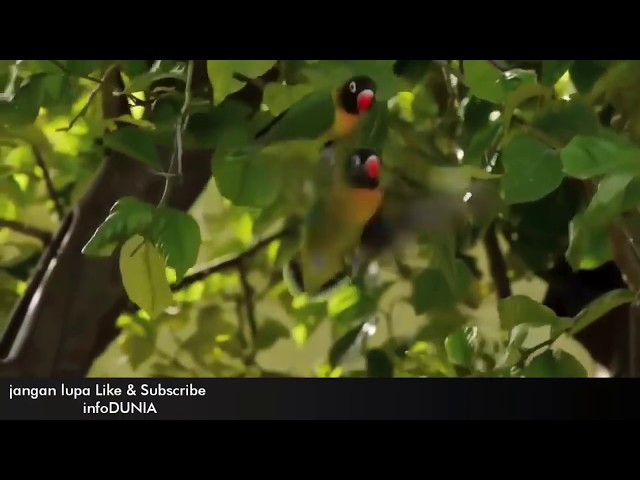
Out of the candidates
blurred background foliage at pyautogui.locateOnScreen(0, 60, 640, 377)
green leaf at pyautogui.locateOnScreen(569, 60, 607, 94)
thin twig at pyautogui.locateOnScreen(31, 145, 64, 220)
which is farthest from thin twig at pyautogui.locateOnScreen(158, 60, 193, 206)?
green leaf at pyautogui.locateOnScreen(569, 60, 607, 94)

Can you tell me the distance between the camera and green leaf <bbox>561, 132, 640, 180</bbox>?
0.62 metres

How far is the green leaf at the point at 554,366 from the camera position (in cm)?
69

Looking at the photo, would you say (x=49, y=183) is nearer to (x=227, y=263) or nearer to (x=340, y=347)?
(x=227, y=263)

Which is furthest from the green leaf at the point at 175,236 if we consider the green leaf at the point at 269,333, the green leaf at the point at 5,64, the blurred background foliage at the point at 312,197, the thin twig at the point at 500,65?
the thin twig at the point at 500,65

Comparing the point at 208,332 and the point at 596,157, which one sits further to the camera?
the point at 208,332

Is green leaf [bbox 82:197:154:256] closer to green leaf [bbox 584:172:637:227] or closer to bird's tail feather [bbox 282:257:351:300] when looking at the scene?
bird's tail feather [bbox 282:257:351:300]

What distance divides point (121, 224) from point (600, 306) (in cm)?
44

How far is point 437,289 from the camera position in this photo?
2.30 feet

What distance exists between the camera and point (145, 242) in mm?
646

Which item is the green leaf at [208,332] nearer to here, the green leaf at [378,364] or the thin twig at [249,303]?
the thin twig at [249,303]

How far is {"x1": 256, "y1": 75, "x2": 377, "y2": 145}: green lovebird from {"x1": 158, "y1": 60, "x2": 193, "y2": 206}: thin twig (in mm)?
71

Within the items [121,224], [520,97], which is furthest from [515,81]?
[121,224]
